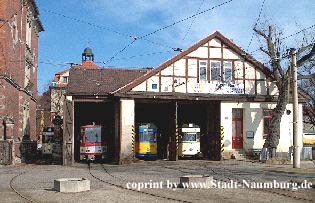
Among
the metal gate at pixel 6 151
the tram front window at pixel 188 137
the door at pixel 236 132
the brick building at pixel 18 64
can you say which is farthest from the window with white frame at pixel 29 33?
the door at pixel 236 132

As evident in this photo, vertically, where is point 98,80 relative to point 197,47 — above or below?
below

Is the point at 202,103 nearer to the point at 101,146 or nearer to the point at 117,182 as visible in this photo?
the point at 101,146

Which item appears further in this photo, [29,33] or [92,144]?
[29,33]

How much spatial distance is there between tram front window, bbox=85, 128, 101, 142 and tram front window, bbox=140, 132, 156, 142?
3.23 metres

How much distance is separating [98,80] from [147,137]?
5.60 meters

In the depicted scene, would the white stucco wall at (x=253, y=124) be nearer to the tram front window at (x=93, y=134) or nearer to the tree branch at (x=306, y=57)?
the tree branch at (x=306, y=57)

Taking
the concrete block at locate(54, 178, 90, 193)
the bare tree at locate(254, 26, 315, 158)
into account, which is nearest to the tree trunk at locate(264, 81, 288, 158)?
the bare tree at locate(254, 26, 315, 158)

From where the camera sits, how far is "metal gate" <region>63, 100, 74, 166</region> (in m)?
28.2

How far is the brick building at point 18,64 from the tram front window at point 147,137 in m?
8.51

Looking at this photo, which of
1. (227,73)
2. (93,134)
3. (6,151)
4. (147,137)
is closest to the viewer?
(6,151)

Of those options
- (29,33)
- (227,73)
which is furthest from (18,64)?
(227,73)

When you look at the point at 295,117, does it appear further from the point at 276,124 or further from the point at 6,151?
the point at 6,151

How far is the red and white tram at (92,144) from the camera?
3188cm

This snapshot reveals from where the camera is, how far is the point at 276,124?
1156 inches
